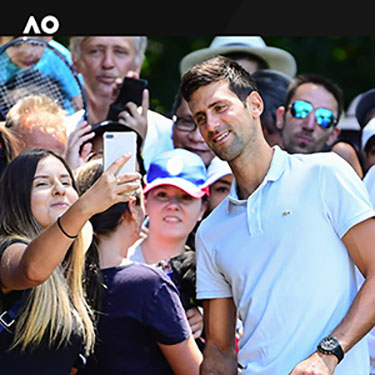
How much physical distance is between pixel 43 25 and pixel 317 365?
3046 millimetres

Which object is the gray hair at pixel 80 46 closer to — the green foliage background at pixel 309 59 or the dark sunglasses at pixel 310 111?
the dark sunglasses at pixel 310 111

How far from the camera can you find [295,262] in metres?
3.84

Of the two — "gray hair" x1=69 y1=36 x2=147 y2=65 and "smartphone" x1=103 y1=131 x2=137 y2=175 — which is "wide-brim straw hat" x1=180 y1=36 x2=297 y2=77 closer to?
"gray hair" x1=69 y1=36 x2=147 y2=65

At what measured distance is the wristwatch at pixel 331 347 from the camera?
363 cm

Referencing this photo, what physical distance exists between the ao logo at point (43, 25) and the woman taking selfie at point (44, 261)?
5.34 ft

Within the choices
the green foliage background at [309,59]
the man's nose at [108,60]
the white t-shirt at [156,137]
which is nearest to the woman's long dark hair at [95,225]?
the white t-shirt at [156,137]

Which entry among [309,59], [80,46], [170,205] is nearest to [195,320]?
[170,205]

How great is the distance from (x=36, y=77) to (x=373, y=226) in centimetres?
273

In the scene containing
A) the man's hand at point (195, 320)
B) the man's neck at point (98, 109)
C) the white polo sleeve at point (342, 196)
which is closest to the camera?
the white polo sleeve at point (342, 196)

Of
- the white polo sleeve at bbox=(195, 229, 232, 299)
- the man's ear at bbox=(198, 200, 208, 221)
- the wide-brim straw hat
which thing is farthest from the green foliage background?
the white polo sleeve at bbox=(195, 229, 232, 299)

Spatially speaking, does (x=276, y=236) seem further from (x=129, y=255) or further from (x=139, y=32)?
(x=139, y=32)

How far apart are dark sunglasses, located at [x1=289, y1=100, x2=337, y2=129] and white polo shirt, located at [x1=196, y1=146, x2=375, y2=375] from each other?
197 cm

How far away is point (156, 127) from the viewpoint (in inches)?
246

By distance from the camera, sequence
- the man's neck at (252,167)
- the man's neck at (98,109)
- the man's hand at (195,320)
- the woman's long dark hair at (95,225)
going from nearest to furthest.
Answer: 1. the man's neck at (252,167)
2. the woman's long dark hair at (95,225)
3. the man's hand at (195,320)
4. the man's neck at (98,109)
